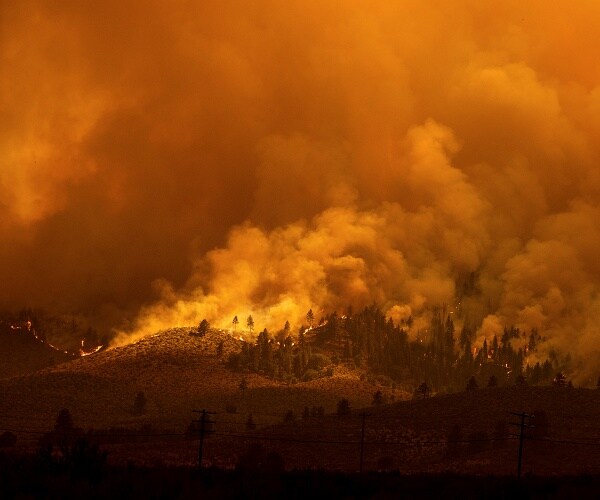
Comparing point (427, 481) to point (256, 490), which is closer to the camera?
point (256, 490)

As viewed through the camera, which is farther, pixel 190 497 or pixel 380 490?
pixel 380 490

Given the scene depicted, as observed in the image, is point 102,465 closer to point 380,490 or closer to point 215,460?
point 380,490

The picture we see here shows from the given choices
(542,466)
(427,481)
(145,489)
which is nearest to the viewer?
(145,489)

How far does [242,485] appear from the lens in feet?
260

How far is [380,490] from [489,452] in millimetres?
118688

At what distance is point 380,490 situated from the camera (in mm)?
84562

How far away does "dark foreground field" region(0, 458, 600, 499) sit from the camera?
73062 mm

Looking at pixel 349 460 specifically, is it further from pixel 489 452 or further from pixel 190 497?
pixel 190 497

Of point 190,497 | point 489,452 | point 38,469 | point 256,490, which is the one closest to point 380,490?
point 256,490

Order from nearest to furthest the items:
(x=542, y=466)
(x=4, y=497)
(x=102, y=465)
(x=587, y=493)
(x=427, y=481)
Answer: (x=4, y=497), (x=587, y=493), (x=102, y=465), (x=427, y=481), (x=542, y=466)

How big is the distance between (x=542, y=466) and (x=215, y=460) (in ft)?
187

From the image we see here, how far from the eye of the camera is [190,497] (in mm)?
72250

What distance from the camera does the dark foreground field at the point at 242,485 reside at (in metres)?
73.1

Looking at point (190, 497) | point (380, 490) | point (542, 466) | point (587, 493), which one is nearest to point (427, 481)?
point (380, 490)
